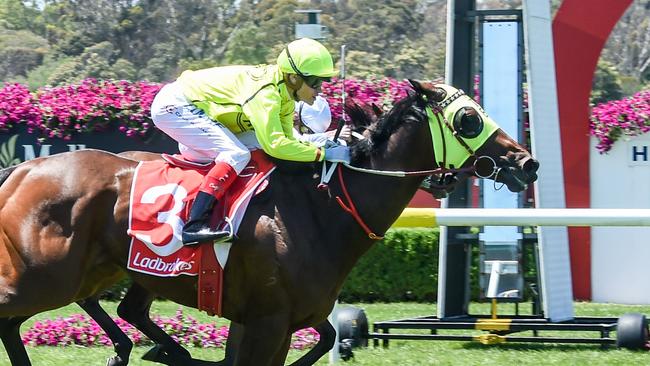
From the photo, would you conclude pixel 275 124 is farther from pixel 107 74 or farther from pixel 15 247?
pixel 107 74

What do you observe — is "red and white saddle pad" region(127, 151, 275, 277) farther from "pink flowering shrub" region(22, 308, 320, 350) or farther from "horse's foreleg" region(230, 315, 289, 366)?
"pink flowering shrub" region(22, 308, 320, 350)

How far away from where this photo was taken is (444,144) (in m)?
5.14

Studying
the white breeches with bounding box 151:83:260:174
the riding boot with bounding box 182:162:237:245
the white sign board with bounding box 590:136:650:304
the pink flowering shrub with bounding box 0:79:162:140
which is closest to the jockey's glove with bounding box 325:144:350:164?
the white breeches with bounding box 151:83:260:174

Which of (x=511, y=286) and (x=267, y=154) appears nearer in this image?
(x=267, y=154)

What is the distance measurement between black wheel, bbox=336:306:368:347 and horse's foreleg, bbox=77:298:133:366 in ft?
5.76

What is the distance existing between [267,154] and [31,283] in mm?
1335

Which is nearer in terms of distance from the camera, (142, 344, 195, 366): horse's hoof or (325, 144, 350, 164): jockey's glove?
(325, 144, 350, 164): jockey's glove

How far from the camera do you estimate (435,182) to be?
5262 millimetres

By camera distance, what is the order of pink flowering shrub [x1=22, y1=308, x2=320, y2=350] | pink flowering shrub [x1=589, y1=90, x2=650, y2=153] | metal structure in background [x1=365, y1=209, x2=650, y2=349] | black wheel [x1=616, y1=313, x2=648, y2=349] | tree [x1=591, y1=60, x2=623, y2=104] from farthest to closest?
tree [x1=591, y1=60, x2=623, y2=104] < pink flowering shrub [x1=589, y1=90, x2=650, y2=153] < pink flowering shrub [x1=22, y1=308, x2=320, y2=350] < black wheel [x1=616, y1=313, x2=648, y2=349] < metal structure in background [x1=365, y1=209, x2=650, y2=349]

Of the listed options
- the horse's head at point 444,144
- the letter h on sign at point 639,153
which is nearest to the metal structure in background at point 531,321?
the horse's head at point 444,144

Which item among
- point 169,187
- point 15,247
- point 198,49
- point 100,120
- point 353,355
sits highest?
point 198,49

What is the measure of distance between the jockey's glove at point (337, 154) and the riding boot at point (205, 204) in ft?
1.66

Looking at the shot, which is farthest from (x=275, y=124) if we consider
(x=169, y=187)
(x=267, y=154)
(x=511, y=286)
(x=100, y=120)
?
(x=100, y=120)

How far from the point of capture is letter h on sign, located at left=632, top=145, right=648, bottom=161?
10.9 m
